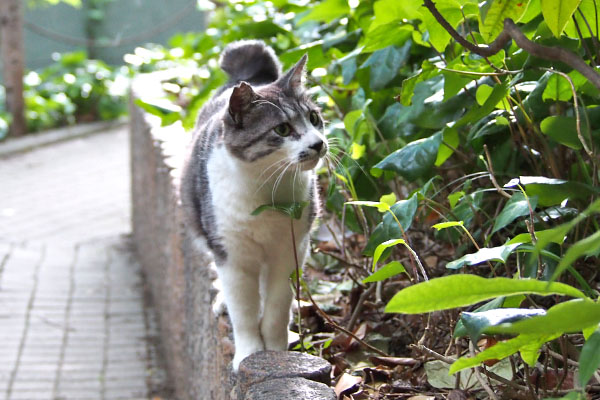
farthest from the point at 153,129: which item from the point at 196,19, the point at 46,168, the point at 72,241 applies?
the point at 196,19

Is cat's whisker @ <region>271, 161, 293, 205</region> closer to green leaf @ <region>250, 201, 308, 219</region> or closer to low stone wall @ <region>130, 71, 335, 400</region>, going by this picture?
green leaf @ <region>250, 201, 308, 219</region>

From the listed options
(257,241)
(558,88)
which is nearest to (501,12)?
(558,88)

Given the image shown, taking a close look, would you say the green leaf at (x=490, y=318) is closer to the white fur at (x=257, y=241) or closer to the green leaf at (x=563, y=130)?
the green leaf at (x=563, y=130)

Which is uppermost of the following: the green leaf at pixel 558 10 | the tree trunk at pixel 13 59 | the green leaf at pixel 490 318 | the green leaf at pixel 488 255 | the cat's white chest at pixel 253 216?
the green leaf at pixel 558 10

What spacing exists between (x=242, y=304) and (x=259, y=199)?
326 mm

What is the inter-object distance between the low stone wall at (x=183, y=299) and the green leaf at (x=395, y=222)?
1.14 ft

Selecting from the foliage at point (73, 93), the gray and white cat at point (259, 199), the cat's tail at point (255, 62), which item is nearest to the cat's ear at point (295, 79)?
the gray and white cat at point (259, 199)

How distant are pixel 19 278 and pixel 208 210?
13.4ft

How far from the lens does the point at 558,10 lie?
1.52m

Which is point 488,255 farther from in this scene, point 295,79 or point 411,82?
point 295,79

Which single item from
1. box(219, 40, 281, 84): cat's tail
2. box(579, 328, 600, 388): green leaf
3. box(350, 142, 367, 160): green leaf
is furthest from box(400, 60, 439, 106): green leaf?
box(219, 40, 281, 84): cat's tail

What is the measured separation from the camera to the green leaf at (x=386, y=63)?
8.77ft

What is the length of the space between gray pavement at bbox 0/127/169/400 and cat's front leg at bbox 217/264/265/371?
2261 mm

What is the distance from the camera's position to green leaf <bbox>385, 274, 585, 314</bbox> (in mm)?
1235
